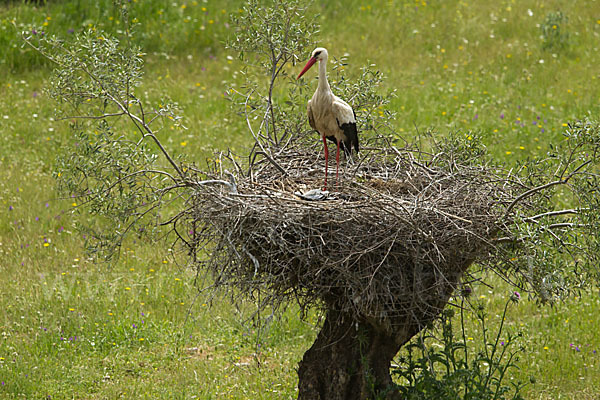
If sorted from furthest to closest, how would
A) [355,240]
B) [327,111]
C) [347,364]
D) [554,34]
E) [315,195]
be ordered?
[554,34]
[347,364]
[327,111]
[315,195]
[355,240]

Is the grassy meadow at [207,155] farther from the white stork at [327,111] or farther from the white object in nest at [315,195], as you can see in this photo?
the white stork at [327,111]

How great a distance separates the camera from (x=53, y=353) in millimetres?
7957

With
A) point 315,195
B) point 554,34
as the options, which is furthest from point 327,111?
point 554,34

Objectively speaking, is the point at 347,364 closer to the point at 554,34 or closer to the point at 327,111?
the point at 327,111

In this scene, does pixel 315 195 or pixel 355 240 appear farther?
pixel 315 195

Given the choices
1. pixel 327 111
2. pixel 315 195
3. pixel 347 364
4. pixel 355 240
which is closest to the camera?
pixel 355 240

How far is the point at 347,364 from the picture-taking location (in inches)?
224

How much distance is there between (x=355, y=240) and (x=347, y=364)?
1.30 m

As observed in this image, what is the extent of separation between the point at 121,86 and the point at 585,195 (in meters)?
3.37

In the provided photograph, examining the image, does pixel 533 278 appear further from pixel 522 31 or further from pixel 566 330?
pixel 522 31

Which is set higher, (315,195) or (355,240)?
(315,195)

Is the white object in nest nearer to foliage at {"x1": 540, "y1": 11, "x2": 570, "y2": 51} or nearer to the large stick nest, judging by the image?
the large stick nest

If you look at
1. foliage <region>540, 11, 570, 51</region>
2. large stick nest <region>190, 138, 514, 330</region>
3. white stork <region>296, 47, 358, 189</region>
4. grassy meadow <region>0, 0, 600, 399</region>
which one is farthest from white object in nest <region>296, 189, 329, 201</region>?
foliage <region>540, 11, 570, 51</region>

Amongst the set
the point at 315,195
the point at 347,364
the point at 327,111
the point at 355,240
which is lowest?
the point at 347,364
